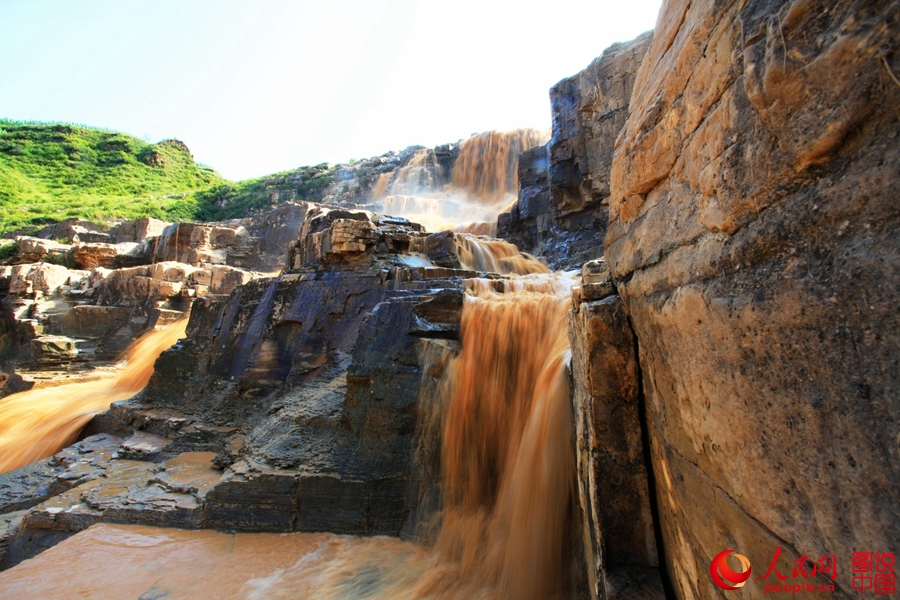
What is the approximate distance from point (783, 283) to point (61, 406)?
47.6 feet

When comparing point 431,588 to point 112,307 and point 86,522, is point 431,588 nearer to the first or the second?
point 86,522

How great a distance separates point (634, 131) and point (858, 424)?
5.97ft

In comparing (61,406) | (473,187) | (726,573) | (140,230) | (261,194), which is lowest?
(61,406)

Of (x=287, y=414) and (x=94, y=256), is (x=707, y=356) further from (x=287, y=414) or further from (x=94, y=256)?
(x=94, y=256)

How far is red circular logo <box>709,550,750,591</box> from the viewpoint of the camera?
1321 mm

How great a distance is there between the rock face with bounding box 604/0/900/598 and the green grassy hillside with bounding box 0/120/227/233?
3122 cm

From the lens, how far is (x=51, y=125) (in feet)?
114

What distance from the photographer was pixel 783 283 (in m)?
1.09

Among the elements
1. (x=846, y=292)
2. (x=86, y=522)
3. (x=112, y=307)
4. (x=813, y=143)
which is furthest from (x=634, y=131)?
(x=112, y=307)

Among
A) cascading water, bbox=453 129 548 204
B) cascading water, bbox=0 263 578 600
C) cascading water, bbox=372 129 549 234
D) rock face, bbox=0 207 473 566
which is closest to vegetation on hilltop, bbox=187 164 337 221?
cascading water, bbox=372 129 549 234

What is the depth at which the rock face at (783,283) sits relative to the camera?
87 cm

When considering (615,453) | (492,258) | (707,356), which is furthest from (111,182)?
(707,356)

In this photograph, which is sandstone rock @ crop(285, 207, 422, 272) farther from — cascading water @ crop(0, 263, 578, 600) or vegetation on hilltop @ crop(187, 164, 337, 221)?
vegetation on hilltop @ crop(187, 164, 337, 221)

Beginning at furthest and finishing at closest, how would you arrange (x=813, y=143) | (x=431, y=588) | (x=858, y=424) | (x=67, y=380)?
(x=67, y=380) → (x=431, y=588) → (x=813, y=143) → (x=858, y=424)
